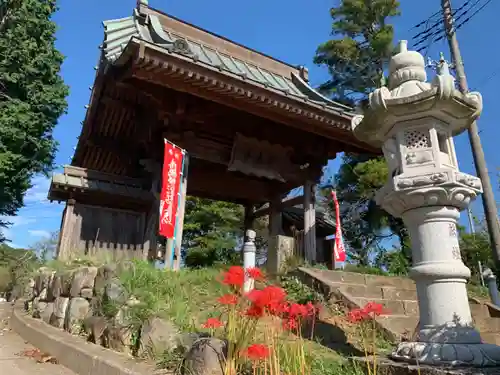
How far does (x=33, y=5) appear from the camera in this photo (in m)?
15.8

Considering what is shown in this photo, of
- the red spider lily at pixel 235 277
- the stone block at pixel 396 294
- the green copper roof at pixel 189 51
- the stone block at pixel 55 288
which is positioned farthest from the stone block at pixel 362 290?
the stone block at pixel 55 288

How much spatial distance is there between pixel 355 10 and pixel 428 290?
1922cm

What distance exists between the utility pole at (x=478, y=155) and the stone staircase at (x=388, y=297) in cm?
392

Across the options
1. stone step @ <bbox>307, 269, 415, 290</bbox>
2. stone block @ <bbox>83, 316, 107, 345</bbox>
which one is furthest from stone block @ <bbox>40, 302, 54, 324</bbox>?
stone step @ <bbox>307, 269, 415, 290</bbox>

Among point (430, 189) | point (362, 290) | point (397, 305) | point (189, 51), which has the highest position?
point (189, 51)

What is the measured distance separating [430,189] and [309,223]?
19.1 ft

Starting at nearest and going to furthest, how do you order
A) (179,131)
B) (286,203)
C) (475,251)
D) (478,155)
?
(179,131)
(478,155)
(286,203)
(475,251)

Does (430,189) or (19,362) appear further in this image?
(19,362)

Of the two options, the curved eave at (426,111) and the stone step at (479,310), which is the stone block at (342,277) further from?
the curved eave at (426,111)

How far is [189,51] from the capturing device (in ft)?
21.2

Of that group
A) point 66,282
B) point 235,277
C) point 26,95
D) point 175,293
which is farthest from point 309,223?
point 26,95

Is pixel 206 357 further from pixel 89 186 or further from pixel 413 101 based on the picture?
pixel 89 186

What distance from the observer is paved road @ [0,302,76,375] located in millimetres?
4090

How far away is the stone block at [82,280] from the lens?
216 inches
